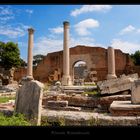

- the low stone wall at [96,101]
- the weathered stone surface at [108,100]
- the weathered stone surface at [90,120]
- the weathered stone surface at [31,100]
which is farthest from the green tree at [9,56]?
the weathered stone surface at [90,120]

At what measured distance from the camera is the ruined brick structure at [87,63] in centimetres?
3319

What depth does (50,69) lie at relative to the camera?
37406mm

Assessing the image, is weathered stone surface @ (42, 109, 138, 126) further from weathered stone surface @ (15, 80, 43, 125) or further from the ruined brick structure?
the ruined brick structure

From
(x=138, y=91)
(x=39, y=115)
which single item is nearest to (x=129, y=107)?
(x=138, y=91)

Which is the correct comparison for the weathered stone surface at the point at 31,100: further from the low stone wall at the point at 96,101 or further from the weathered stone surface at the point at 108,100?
the weathered stone surface at the point at 108,100

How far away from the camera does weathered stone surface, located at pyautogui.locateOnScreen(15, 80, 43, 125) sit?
15.1 feet

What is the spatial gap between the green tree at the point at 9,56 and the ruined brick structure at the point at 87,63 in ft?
5.70

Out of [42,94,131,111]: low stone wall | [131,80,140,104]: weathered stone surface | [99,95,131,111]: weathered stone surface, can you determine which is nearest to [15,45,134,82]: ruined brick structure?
[42,94,131,111]: low stone wall

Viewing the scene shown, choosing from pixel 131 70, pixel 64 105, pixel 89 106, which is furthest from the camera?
pixel 131 70

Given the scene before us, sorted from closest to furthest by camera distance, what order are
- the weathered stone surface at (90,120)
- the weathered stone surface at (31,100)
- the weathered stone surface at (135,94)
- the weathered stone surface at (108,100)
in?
1. the weathered stone surface at (90,120)
2. the weathered stone surface at (31,100)
3. the weathered stone surface at (135,94)
4. the weathered stone surface at (108,100)

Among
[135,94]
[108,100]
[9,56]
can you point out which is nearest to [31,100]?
[135,94]

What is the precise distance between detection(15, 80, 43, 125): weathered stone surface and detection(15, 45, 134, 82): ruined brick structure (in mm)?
27641

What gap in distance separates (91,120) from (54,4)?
2.37 m
